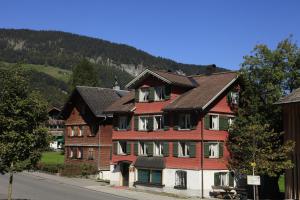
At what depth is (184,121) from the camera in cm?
4206

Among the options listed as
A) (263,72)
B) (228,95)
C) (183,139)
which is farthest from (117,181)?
(263,72)

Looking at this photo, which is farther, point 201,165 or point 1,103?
point 201,165

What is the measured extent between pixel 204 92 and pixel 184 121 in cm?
318

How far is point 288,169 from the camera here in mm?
36156

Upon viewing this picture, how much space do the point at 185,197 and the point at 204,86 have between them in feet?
35.7

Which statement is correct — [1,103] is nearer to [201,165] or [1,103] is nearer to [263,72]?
[201,165]

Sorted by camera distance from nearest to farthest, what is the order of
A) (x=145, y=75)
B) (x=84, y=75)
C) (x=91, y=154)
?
(x=145, y=75), (x=91, y=154), (x=84, y=75)

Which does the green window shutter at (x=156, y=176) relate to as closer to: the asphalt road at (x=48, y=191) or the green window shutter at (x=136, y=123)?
Answer: the green window shutter at (x=136, y=123)

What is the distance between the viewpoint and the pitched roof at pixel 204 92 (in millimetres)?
40594

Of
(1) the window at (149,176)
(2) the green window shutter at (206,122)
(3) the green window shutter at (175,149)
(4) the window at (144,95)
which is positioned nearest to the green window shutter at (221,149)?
(2) the green window shutter at (206,122)

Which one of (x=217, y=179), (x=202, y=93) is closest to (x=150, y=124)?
(x=202, y=93)

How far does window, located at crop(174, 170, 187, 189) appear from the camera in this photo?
135 feet

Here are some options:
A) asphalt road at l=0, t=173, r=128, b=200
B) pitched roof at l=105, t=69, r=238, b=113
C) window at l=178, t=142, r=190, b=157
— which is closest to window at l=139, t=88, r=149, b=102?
pitched roof at l=105, t=69, r=238, b=113

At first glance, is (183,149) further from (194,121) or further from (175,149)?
(194,121)
